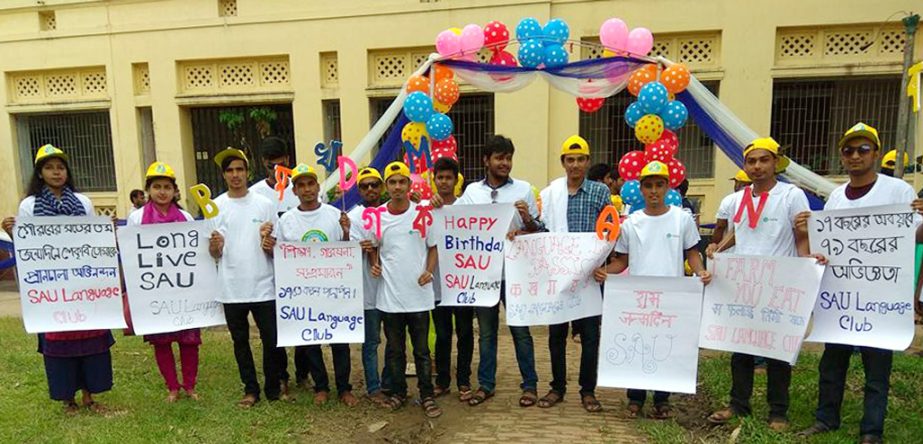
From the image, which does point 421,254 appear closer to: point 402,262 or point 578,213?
point 402,262

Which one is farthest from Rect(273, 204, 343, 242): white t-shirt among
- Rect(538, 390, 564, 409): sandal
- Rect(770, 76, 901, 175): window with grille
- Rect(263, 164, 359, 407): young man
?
Rect(770, 76, 901, 175): window with grille

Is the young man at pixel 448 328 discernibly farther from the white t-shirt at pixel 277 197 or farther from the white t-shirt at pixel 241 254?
the white t-shirt at pixel 277 197

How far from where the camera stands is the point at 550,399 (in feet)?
14.3

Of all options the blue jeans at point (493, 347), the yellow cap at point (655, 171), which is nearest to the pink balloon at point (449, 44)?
the blue jeans at point (493, 347)

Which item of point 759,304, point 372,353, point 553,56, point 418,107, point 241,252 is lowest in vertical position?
point 372,353

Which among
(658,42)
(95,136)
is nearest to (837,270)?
(658,42)

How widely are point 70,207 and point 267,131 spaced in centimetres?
772

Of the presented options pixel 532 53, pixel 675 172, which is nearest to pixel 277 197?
pixel 532 53

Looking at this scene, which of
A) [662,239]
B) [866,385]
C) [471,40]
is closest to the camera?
[866,385]

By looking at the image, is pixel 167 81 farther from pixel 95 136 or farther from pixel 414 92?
pixel 414 92

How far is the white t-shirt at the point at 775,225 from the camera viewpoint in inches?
142

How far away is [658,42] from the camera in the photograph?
32.6 feet

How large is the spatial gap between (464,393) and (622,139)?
25.2 feet

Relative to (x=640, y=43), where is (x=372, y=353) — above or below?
below
